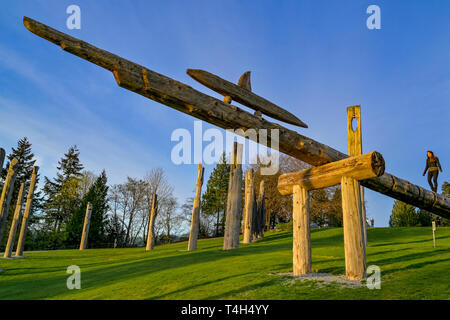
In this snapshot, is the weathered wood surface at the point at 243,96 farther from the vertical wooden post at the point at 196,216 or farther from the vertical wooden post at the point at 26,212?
the vertical wooden post at the point at 26,212

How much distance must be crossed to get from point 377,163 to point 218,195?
39.6 meters

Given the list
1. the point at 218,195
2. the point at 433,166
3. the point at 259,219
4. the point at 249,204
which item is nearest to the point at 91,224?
the point at 218,195

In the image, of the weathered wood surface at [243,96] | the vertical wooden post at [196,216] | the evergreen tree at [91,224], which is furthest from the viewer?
the evergreen tree at [91,224]

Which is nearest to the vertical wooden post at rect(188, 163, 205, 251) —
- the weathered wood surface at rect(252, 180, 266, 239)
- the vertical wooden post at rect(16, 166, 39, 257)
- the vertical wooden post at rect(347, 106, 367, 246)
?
the weathered wood surface at rect(252, 180, 266, 239)

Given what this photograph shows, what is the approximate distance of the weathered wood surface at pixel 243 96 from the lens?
509 centimetres

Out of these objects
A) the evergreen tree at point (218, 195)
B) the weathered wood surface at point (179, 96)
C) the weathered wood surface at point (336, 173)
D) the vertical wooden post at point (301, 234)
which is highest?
the evergreen tree at point (218, 195)

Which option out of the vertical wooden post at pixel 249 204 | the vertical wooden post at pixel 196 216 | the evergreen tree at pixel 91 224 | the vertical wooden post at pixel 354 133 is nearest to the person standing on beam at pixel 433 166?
the vertical wooden post at pixel 354 133

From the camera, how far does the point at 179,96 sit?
15.3 ft

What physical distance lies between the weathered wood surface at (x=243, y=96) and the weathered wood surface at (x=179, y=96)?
26 centimetres

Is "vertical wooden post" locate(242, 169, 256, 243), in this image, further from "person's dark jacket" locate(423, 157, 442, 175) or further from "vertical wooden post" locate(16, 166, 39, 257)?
"vertical wooden post" locate(16, 166, 39, 257)

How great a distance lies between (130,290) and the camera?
6.41 meters

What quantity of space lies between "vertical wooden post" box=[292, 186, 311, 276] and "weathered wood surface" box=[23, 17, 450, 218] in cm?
101

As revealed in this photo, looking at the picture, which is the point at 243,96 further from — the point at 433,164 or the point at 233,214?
the point at 233,214
